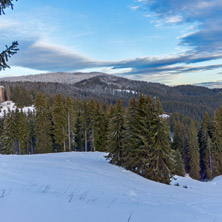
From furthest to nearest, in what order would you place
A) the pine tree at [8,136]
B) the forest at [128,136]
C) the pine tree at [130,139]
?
1. the pine tree at [8,136]
2. the pine tree at [130,139]
3. the forest at [128,136]

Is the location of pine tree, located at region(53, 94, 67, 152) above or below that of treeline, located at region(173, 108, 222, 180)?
above

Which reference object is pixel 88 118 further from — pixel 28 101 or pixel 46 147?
pixel 28 101

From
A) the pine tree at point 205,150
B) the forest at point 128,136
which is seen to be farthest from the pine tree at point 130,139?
the pine tree at point 205,150

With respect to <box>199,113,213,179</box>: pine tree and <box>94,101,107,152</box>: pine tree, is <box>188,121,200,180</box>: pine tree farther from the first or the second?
<box>94,101,107,152</box>: pine tree

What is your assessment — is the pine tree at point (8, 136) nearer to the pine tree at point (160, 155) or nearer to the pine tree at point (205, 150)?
the pine tree at point (160, 155)

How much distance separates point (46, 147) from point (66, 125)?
250 inches

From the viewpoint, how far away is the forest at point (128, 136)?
21.3 meters

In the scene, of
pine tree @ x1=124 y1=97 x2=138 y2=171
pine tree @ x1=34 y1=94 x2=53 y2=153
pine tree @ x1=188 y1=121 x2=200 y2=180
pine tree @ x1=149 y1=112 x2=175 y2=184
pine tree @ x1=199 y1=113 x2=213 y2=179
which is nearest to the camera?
pine tree @ x1=149 y1=112 x2=175 y2=184

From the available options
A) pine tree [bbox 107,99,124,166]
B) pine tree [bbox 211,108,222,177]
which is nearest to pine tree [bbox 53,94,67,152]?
pine tree [bbox 107,99,124,166]

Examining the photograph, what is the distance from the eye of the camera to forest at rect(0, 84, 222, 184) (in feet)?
70.0

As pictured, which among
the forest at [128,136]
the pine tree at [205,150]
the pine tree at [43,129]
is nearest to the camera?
the forest at [128,136]

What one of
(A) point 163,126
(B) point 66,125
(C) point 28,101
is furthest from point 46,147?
(C) point 28,101

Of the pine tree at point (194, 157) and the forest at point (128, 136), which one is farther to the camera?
the pine tree at point (194, 157)

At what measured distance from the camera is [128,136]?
22.8 meters
